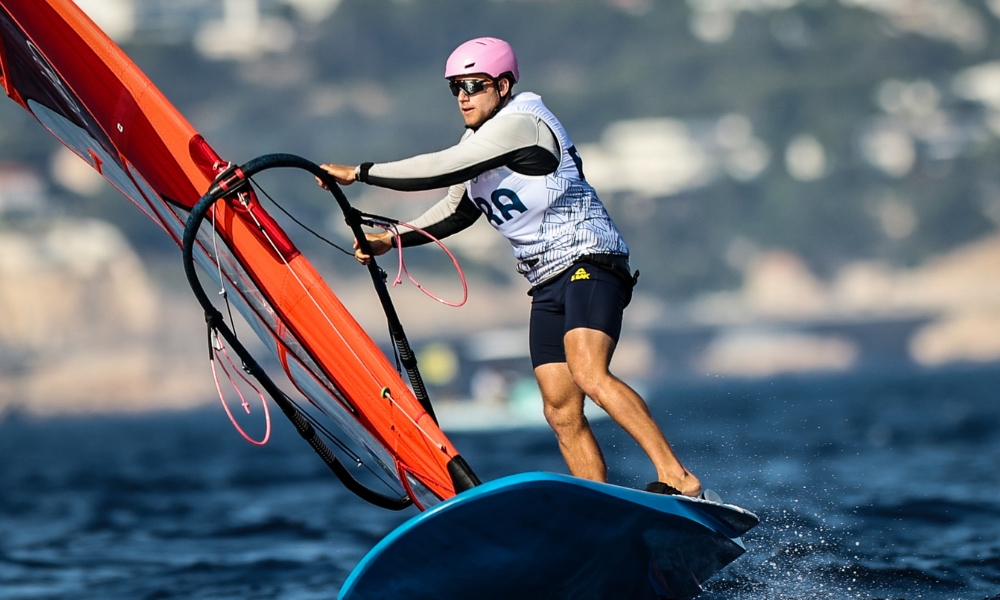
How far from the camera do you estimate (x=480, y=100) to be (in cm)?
537

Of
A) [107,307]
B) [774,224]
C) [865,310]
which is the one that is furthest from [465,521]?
[774,224]

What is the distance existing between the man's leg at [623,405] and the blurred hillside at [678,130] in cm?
7688

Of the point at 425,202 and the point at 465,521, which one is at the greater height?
the point at 425,202

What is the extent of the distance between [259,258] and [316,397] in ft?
2.55

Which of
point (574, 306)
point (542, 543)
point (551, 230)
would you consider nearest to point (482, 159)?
point (551, 230)

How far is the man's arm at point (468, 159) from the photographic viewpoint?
505 cm

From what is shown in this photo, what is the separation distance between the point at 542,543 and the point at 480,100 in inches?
78.3

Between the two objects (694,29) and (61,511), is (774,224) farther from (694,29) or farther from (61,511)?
(61,511)

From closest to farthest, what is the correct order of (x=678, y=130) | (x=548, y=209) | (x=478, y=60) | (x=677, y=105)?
(x=478, y=60), (x=548, y=209), (x=678, y=130), (x=677, y=105)

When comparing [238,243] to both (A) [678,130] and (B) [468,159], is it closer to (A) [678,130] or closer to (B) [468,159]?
(B) [468,159]

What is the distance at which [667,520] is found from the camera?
4934 mm

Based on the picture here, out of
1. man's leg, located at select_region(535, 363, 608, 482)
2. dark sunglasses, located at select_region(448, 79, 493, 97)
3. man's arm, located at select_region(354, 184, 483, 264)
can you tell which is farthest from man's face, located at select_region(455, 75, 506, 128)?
man's leg, located at select_region(535, 363, 608, 482)

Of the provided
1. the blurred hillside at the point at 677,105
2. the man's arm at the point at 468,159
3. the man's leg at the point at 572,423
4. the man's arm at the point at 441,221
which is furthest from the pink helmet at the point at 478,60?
the blurred hillside at the point at 677,105

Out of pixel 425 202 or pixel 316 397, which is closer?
pixel 316 397
